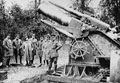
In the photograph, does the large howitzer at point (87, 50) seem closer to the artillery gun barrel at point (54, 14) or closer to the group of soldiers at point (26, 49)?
the artillery gun barrel at point (54, 14)

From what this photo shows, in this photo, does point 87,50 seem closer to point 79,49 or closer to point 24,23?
point 79,49

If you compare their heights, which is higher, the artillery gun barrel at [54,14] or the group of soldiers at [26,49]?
the artillery gun barrel at [54,14]

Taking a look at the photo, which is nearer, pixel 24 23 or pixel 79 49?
pixel 79 49

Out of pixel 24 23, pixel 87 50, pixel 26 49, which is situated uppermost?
pixel 24 23

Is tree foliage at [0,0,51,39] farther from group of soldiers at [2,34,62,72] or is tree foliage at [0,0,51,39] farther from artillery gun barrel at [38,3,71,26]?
artillery gun barrel at [38,3,71,26]

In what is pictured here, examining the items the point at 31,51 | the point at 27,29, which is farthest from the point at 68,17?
the point at 27,29

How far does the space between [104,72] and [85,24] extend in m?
1.91

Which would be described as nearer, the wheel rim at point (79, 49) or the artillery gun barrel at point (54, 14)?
the wheel rim at point (79, 49)

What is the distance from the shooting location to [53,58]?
9211mm

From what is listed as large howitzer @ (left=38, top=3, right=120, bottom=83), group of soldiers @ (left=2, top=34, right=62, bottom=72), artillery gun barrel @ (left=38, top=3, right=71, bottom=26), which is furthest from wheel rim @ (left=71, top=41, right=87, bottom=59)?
group of soldiers @ (left=2, top=34, right=62, bottom=72)

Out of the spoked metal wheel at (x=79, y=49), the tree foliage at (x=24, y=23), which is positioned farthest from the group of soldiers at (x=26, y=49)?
the tree foliage at (x=24, y=23)

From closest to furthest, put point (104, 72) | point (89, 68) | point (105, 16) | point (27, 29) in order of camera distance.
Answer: point (104, 72)
point (89, 68)
point (105, 16)
point (27, 29)

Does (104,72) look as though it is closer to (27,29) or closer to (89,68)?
(89,68)

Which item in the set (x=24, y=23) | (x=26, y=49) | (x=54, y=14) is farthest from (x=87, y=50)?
(x=24, y=23)
